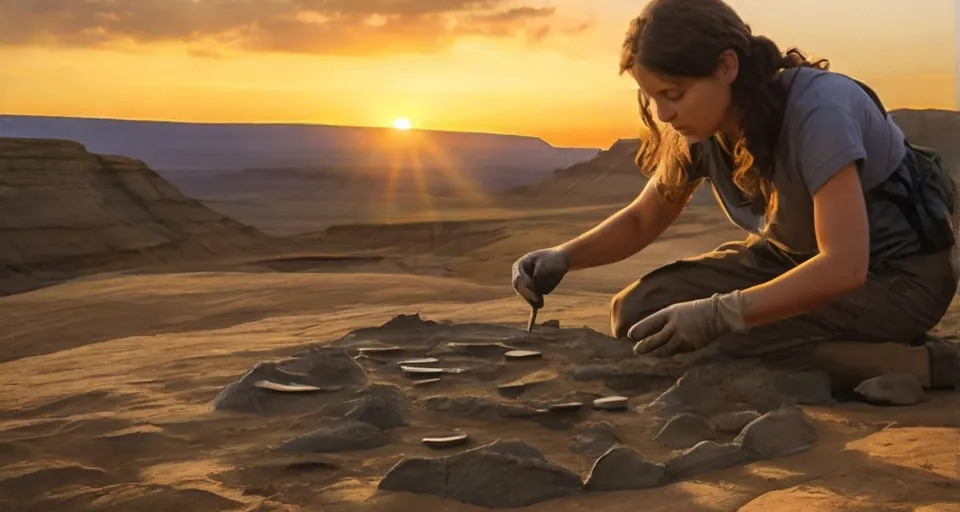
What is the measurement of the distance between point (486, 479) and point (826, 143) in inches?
46.6

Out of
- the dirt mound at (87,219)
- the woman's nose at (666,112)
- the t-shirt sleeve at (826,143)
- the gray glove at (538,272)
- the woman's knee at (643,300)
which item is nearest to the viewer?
the t-shirt sleeve at (826,143)

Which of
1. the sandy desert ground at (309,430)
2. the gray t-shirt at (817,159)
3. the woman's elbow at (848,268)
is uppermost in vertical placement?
the gray t-shirt at (817,159)

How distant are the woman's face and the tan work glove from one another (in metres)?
0.44

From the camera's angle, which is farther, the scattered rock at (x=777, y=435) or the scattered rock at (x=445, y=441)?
the scattered rock at (x=445, y=441)

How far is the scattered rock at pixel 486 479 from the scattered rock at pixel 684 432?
0.41m

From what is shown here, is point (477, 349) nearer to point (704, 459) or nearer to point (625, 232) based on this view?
point (625, 232)

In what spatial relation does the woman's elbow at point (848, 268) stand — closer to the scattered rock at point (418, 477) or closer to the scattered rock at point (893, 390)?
the scattered rock at point (893, 390)

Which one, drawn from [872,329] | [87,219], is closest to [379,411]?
[872,329]

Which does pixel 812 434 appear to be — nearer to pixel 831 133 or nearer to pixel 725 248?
pixel 831 133

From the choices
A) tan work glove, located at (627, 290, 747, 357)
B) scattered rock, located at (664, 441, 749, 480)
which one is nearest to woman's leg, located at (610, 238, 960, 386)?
tan work glove, located at (627, 290, 747, 357)

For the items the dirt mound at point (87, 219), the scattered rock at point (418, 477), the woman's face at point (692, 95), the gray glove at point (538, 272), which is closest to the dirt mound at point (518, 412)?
the scattered rock at point (418, 477)

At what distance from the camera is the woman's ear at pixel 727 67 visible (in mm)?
2309

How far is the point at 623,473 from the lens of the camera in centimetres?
188

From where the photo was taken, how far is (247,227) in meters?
21.0
